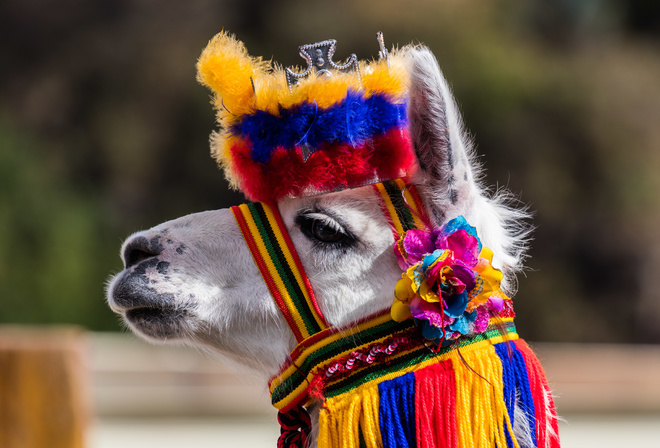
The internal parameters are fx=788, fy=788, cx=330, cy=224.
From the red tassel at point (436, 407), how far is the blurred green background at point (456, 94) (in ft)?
39.2

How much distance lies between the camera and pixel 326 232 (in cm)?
243

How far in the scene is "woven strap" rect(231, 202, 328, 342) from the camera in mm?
2373

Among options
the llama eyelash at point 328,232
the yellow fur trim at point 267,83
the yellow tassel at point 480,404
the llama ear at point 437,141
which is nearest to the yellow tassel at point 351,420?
the yellow tassel at point 480,404

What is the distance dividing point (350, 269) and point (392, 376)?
13.5 inches

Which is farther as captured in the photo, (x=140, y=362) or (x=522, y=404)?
(x=140, y=362)

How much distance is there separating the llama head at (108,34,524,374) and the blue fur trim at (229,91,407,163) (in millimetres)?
14

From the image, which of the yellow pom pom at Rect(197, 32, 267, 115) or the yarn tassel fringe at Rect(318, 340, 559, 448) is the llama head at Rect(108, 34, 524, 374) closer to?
the yellow pom pom at Rect(197, 32, 267, 115)

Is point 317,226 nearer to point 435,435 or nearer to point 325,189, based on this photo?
point 325,189

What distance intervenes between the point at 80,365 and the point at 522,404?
2.24 metres

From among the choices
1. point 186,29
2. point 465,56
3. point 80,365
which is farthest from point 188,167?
point 80,365

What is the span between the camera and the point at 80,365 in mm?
3709

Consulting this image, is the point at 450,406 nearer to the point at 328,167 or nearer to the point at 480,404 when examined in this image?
the point at 480,404

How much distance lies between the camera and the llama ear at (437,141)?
2346 mm

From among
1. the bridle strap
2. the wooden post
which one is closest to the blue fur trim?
the bridle strap
